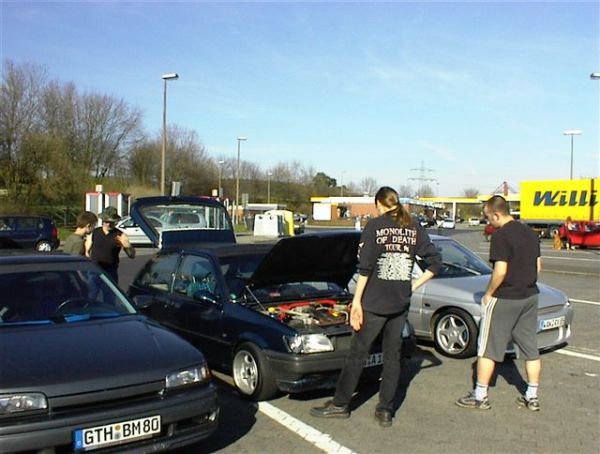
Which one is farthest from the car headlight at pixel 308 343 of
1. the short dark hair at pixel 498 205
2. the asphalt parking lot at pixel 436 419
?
the short dark hair at pixel 498 205

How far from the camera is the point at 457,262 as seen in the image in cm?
835

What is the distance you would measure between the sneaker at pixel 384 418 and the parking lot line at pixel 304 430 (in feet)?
1.55

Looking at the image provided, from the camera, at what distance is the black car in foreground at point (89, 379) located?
3.45 metres

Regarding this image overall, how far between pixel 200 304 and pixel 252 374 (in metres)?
1.12

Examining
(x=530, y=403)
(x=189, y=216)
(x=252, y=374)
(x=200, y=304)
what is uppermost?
(x=189, y=216)

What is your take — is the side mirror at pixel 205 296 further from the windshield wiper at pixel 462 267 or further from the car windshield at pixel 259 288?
the windshield wiper at pixel 462 267

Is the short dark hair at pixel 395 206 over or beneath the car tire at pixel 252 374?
over

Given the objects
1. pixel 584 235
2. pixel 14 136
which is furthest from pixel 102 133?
pixel 584 235

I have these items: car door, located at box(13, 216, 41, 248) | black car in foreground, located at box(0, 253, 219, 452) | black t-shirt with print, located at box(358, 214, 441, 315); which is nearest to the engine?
black t-shirt with print, located at box(358, 214, 441, 315)

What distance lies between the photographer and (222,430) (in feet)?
15.8

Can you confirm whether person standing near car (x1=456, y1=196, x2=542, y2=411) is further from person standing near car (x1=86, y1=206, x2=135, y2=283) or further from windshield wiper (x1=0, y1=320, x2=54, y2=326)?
person standing near car (x1=86, y1=206, x2=135, y2=283)

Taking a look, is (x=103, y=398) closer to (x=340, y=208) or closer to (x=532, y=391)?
(x=532, y=391)

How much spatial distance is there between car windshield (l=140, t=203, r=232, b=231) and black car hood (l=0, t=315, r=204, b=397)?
5060 mm

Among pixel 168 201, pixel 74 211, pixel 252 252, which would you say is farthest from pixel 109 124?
pixel 252 252
